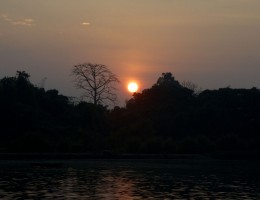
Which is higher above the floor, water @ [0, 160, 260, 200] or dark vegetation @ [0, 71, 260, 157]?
dark vegetation @ [0, 71, 260, 157]

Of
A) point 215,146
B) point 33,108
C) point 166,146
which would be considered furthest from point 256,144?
point 33,108

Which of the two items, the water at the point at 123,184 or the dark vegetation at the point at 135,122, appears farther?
the dark vegetation at the point at 135,122

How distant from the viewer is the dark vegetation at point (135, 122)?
6656 cm

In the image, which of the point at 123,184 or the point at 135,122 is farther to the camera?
the point at 135,122

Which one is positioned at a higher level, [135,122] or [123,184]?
[135,122]

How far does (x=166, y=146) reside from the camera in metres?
67.8

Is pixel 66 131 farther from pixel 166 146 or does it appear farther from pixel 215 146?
pixel 215 146

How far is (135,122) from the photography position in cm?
7425

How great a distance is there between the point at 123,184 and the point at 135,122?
4025cm

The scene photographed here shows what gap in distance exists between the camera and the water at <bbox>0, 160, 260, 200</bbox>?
28.6m

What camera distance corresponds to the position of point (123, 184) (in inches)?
1341

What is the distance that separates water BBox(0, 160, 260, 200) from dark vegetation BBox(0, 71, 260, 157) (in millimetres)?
19179

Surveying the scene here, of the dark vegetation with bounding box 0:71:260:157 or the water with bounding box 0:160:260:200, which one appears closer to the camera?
the water with bounding box 0:160:260:200

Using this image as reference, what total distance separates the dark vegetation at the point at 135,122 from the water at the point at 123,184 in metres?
19.2
